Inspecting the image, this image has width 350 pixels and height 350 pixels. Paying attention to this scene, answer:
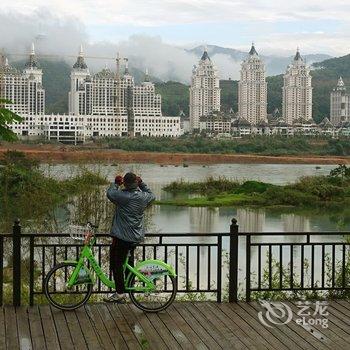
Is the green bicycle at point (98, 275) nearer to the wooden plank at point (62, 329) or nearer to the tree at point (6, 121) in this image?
the wooden plank at point (62, 329)

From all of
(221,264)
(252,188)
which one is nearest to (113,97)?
(252,188)

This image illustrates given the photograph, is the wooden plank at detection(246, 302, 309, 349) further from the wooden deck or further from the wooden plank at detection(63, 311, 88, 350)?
the wooden plank at detection(63, 311, 88, 350)

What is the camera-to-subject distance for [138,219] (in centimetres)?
553

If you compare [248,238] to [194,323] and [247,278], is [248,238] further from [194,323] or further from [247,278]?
[194,323]

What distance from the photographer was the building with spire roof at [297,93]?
129000 mm

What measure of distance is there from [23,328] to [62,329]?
0.27 meters

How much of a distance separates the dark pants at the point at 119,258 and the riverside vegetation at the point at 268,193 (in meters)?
22.7

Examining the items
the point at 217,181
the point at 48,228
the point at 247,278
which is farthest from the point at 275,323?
the point at 217,181

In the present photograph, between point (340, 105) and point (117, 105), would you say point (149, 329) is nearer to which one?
point (117, 105)

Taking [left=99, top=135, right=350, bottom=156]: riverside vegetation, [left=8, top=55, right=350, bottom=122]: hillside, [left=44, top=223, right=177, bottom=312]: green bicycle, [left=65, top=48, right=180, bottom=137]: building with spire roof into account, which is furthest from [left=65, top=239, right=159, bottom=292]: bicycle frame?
[left=8, top=55, right=350, bottom=122]: hillside

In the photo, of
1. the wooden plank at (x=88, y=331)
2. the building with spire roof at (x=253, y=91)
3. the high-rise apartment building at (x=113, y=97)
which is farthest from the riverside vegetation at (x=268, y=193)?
the building with spire roof at (x=253, y=91)

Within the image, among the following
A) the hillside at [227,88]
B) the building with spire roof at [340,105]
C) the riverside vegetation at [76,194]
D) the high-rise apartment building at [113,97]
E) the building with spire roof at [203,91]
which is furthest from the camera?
the hillside at [227,88]

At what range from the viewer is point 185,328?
202 inches

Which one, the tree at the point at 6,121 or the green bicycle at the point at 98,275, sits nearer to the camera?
the tree at the point at 6,121
